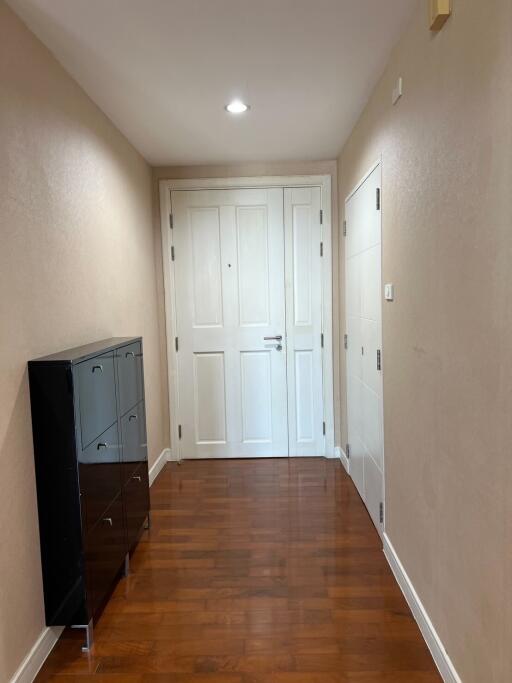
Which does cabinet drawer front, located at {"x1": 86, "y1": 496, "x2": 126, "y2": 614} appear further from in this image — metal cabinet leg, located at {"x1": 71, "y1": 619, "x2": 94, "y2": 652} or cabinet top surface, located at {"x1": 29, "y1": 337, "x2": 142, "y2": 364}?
cabinet top surface, located at {"x1": 29, "y1": 337, "x2": 142, "y2": 364}

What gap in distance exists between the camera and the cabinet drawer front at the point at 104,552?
2.02m

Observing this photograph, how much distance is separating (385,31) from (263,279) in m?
2.23

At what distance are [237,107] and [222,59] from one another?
21.5 inches

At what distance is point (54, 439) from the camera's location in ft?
6.25

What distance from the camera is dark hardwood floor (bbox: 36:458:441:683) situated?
6.07 ft

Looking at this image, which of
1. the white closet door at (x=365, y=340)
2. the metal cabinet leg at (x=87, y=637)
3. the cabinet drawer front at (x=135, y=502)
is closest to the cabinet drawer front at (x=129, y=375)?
the cabinet drawer front at (x=135, y=502)

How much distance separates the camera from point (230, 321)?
4188 mm

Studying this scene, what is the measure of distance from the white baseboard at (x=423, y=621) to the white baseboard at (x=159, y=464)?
6.16ft

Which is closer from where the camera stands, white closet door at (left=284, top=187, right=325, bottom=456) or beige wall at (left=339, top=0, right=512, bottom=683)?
beige wall at (left=339, top=0, right=512, bottom=683)

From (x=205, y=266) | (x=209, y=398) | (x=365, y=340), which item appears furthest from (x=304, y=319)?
(x=365, y=340)

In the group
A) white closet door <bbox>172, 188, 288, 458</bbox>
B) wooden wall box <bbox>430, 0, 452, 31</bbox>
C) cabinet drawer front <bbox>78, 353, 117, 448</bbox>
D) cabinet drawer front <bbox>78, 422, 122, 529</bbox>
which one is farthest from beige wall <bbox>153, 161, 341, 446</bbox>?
wooden wall box <bbox>430, 0, 452, 31</bbox>

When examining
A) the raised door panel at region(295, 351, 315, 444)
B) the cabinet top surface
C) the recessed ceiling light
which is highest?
the recessed ceiling light

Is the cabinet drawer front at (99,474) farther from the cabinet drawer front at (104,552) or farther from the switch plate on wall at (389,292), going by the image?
the switch plate on wall at (389,292)

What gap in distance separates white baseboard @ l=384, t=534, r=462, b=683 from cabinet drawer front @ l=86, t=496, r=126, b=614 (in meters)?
1.31
